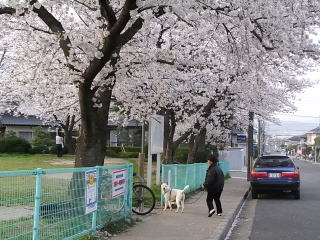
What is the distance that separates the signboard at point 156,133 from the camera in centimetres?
1423

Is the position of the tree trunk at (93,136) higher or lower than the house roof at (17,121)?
lower

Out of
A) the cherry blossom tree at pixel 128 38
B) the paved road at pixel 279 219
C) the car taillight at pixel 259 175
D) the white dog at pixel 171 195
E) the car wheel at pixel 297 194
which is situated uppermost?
the cherry blossom tree at pixel 128 38

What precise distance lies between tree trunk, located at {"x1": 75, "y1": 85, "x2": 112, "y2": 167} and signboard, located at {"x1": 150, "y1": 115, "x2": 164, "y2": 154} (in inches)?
128

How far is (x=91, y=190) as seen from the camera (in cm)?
847

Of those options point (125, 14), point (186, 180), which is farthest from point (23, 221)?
point (186, 180)

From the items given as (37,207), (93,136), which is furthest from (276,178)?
(37,207)

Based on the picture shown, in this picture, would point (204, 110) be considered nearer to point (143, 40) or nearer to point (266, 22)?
point (143, 40)

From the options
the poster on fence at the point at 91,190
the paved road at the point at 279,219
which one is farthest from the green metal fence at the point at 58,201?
the paved road at the point at 279,219

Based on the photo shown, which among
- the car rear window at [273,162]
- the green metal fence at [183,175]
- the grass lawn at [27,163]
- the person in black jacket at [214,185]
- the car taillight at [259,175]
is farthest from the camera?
the grass lawn at [27,163]

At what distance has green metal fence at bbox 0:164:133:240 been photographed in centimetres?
605

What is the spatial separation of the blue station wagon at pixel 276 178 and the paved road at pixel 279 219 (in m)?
0.43

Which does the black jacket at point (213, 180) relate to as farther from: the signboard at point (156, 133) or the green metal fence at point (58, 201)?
the green metal fence at point (58, 201)

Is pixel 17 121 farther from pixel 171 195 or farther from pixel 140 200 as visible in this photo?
pixel 140 200

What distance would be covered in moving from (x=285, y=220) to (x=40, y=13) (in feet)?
25.2
